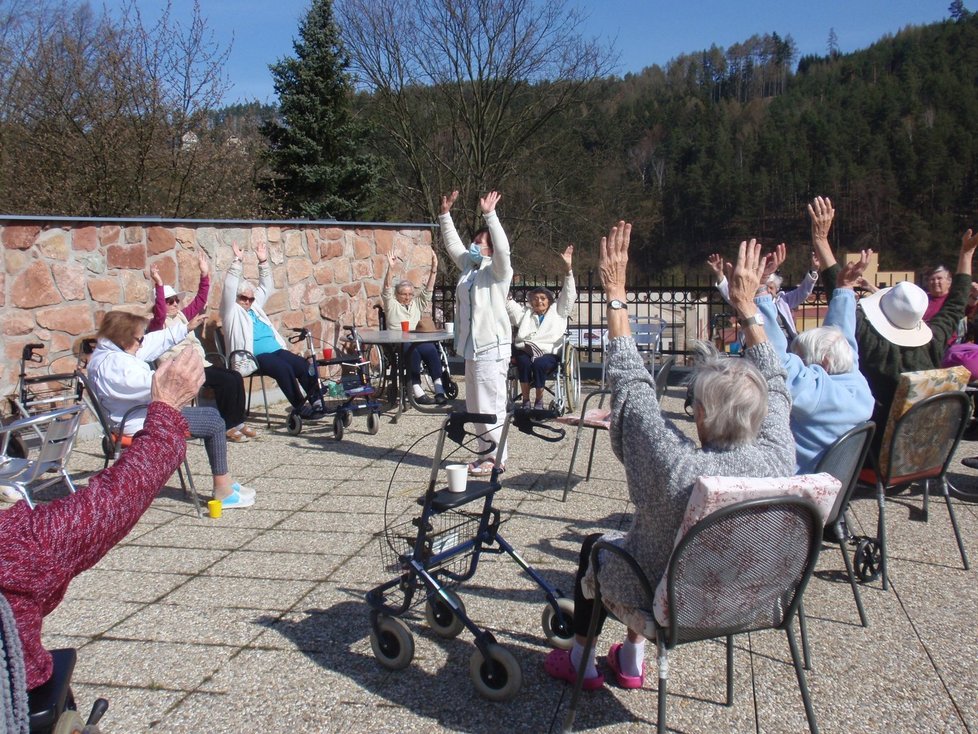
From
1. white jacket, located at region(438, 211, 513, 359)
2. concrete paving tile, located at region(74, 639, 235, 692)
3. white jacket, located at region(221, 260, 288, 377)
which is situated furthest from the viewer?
white jacket, located at region(221, 260, 288, 377)

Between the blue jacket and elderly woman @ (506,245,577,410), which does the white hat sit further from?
elderly woman @ (506,245,577,410)

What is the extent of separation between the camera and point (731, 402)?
2.44 m

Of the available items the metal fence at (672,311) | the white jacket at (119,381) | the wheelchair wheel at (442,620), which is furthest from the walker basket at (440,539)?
the metal fence at (672,311)

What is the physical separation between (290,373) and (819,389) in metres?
5.06

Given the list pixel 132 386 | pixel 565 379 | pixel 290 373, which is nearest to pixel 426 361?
pixel 565 379

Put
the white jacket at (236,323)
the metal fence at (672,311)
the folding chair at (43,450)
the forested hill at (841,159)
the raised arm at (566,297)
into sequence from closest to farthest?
the folding chair at (43,450)
the white jacket at (236,323)
the raised arm at (566,297)
the metal fence at (672,311)
the forested hill at (841,159)

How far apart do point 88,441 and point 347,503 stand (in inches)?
116

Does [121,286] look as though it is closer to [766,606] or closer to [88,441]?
[88,441]

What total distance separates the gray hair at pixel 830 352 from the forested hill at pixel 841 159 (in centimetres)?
3967

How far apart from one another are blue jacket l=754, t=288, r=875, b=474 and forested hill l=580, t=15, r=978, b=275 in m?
39.8

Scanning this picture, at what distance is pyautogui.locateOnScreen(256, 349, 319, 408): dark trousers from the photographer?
7625 mm

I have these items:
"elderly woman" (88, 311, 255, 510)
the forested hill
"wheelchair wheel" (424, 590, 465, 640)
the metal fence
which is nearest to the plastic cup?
"wheelchair wheel" (424, 590, 465, 640)

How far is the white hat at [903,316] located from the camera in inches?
182

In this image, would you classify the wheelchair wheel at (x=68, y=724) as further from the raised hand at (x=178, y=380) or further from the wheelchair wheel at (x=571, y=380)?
the wheelchair wheel at (x=571, y=380)
